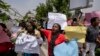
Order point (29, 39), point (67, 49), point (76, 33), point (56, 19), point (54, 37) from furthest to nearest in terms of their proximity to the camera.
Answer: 1. point (56, 19)
2. point (76, 33)
3. point (29, 39)
4. point (67, 49)
5. point (54, 37)

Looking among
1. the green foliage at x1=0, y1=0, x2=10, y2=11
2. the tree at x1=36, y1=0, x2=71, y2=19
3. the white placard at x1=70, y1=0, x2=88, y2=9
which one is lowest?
the tree at x1=36, y1=0, x2=71, y2=19

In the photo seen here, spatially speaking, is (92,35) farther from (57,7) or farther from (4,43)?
(57,7)

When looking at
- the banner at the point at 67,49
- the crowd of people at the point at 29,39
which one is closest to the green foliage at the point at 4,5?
the crowd of people at the point at 29,39

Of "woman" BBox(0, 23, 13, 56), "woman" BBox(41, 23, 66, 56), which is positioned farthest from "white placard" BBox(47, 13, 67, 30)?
"woman" BBox(0, 23, 13, 56)

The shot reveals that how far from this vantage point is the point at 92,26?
14695 mm

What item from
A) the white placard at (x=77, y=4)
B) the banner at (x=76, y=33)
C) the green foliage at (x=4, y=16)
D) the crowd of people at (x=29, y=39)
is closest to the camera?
the crowd of people at (x=29, y=39)

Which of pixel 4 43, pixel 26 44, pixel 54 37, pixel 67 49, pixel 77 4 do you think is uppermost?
pixel 77 4

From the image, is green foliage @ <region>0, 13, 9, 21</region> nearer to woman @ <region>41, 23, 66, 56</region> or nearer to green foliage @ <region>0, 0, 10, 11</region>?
green foliage @ <region>0, 0, 10, 11</region>

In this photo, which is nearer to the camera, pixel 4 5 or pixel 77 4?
pixel 4 5

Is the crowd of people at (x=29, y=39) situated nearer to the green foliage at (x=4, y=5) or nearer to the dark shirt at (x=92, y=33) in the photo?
the dark shirt at (x=92, y=33)

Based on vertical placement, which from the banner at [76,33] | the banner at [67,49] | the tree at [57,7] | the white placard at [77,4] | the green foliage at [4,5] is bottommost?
the tree at [57,7]

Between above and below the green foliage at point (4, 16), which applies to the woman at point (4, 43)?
below

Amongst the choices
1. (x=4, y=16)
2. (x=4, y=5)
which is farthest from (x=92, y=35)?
(x=4, y=5)

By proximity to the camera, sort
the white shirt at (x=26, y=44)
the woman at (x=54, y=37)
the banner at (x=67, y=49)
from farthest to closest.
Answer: the white shirt at (x=26, y=44) < the banner at (x=67, y=49) < the woman at (x=54, y=37)
